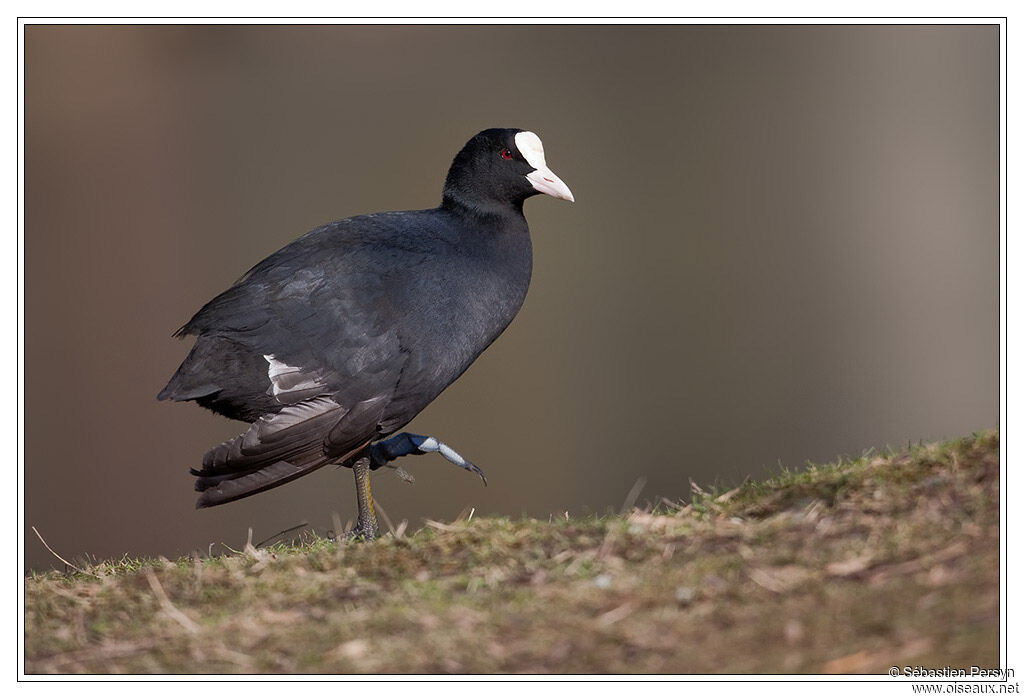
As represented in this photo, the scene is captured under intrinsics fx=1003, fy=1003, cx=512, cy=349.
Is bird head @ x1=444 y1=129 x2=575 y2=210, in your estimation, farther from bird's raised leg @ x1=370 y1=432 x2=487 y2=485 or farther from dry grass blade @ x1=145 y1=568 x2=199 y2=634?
dry grass blade @ x1=145 y1=568 x2=199 y2=634

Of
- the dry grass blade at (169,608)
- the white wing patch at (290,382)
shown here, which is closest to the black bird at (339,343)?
the white wing patch at (290,382)

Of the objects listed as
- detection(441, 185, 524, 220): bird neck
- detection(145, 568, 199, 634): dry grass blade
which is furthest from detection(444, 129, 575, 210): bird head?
detection(145, 568, 199, 634): dry grass blade

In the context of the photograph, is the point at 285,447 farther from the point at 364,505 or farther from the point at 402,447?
the point at 402,447

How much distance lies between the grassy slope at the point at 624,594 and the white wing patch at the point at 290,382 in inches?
32.3

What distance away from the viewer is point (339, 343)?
15.2 ft

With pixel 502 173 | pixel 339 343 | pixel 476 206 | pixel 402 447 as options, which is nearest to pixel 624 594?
pixel 339 343

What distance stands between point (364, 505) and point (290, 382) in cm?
82

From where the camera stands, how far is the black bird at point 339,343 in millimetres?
4453

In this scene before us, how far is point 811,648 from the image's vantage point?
258 centimetres

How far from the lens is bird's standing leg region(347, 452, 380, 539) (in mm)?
4977

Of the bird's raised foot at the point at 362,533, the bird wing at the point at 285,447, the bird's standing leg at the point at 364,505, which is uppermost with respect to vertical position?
the bird wing at the point at 285,447

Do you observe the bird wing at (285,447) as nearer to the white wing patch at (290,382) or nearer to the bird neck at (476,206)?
the white wing patch at (290,382)
